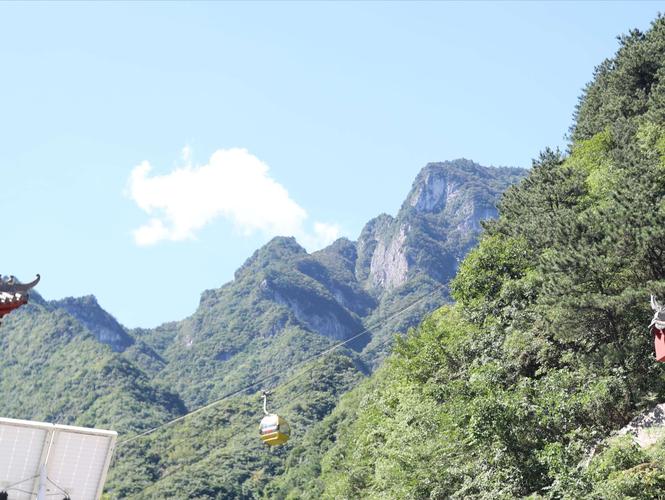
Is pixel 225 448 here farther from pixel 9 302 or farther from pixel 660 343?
pixel 660 343

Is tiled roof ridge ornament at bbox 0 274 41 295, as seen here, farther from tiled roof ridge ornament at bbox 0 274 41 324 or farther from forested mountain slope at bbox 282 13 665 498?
forested mountain slope at bbox 282 13 665 498

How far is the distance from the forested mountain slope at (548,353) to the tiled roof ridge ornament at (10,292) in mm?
12754

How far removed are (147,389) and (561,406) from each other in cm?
14681

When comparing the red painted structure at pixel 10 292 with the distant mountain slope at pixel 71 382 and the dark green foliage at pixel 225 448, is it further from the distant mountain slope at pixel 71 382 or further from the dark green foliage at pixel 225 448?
the distant mountain slope at pixel 71 382

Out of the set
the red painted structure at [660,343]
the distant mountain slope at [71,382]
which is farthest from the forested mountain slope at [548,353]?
the distant mountain slope at [71,382]

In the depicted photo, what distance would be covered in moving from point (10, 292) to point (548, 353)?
772 inches

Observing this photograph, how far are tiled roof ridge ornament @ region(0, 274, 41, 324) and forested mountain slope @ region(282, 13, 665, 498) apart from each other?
502 inches

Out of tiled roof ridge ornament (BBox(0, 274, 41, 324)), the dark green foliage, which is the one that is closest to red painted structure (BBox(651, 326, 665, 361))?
tiled roof ridge ornament (BBox(0, 274, 41, 324))

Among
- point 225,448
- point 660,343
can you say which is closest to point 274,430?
point 660,343

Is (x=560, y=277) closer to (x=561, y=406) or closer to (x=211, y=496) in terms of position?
(x=561, y=406)

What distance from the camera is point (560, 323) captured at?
2578 cm

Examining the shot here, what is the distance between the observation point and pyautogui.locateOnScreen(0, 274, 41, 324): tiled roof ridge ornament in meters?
19.9

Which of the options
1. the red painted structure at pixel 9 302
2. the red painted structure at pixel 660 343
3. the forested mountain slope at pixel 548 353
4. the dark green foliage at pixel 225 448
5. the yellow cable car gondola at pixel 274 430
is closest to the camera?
the red painted structure at pixel 660 343

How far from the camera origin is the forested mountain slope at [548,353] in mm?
23094
